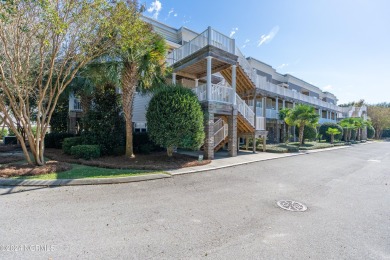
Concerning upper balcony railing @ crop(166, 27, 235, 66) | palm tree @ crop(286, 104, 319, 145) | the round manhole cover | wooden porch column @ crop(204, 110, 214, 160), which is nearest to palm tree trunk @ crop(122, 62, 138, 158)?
wooden porch column @ crop(204, 110, 214, 160)

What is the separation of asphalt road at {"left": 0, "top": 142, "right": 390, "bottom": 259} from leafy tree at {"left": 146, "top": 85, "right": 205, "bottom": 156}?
3.20 metres

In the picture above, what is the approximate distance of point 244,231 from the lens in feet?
12.8

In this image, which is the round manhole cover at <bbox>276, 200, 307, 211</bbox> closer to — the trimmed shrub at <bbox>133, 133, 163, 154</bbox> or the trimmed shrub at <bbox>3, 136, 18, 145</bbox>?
the trimmed shrub at <bbox>133, 133, 163, 154</bbox>

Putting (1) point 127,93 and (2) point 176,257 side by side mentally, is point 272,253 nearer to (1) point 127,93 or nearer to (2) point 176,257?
(2) point 176,257

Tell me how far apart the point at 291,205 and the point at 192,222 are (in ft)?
9.48

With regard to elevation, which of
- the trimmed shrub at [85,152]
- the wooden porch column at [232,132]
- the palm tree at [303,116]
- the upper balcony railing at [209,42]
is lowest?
the trimmed shrub at [85,152]

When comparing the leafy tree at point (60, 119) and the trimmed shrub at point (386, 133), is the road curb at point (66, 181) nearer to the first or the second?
the leafy tree at point (60, 119)

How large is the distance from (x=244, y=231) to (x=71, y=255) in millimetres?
2992

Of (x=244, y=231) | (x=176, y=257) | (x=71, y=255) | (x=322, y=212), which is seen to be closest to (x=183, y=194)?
(x=244, y=231)

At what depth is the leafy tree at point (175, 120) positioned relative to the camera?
32.1ft

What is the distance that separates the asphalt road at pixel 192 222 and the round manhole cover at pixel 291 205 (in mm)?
200

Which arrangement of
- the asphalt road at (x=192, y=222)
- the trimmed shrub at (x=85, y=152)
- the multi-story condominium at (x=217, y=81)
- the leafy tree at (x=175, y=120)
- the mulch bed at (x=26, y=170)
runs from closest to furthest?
the asphalt road at (x=192, y=222) → the mulch bed at (x=26, y=170) → the leafy tree at (x=175, y=120) → the trimmed shrub at (x=85, y=152) → the multi-story condominium at (x=217, y=81)

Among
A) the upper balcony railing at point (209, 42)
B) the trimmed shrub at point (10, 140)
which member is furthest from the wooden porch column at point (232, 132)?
the trimmed shrub at point (10, 140)

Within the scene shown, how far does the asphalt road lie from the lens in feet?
10.5
